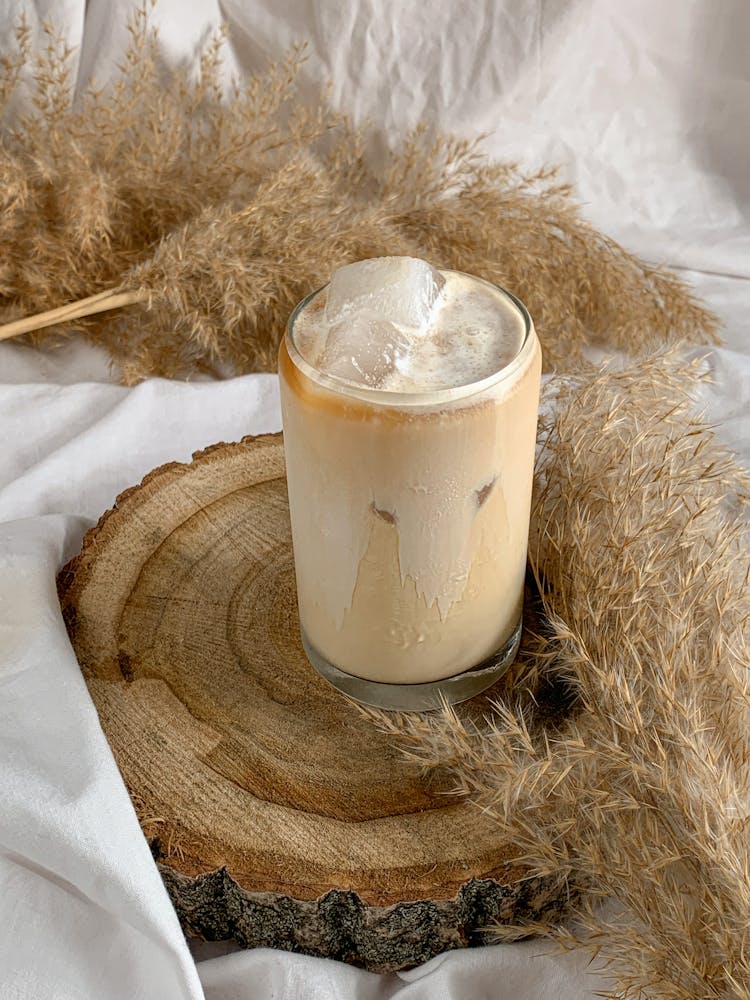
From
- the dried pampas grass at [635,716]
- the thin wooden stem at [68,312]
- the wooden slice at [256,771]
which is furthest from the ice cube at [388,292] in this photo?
the thin wooden stem at [68,312]

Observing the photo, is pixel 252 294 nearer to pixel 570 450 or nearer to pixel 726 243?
pixel 570 450

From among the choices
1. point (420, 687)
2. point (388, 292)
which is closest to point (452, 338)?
point (388, 292)

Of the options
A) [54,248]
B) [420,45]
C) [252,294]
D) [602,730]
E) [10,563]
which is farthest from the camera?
[420,45]

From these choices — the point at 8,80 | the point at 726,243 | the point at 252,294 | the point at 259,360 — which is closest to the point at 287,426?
the point at 252,294

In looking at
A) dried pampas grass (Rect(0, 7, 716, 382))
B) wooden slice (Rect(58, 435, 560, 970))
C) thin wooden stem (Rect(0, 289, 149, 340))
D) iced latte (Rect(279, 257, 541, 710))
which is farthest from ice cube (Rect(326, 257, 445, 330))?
thin wooden stem (Rect(0, 289, 149, 340))

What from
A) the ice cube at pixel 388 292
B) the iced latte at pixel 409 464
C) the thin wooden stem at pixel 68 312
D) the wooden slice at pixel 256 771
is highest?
the ice cube at pixel 388 292

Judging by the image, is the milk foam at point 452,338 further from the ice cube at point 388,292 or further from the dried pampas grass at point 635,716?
the dried pampas grass at point 635,716

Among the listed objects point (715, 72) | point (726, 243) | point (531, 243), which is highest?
point (715, 72)
